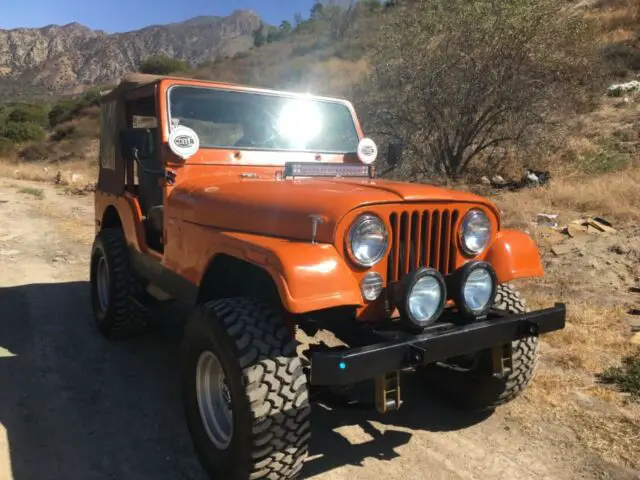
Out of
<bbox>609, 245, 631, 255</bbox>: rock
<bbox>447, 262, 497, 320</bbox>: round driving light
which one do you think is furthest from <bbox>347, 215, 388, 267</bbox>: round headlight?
<bbox>609, 245, 631, 255</bbox>: rock

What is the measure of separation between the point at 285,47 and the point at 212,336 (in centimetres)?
5068

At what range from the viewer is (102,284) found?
4.82 m

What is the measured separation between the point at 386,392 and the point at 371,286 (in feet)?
1.57

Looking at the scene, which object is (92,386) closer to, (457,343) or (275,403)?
(275,403)

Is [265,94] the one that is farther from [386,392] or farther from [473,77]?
[473,77]

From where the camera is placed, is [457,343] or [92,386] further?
[92,386]

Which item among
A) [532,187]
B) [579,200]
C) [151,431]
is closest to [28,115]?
[532,187]

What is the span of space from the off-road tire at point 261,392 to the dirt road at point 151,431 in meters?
0.43

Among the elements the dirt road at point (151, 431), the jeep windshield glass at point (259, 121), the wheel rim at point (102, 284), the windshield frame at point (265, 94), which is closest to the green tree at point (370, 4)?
the windshield frame at point (265, 94)

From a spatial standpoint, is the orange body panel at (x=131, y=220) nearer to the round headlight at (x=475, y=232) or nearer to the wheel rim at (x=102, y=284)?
the wheel rim at (x=102, y=284)

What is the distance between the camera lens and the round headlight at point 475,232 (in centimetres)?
284

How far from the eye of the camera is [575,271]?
6.30m

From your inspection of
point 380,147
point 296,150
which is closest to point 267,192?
point 296,150

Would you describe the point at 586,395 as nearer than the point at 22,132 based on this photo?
Yes
